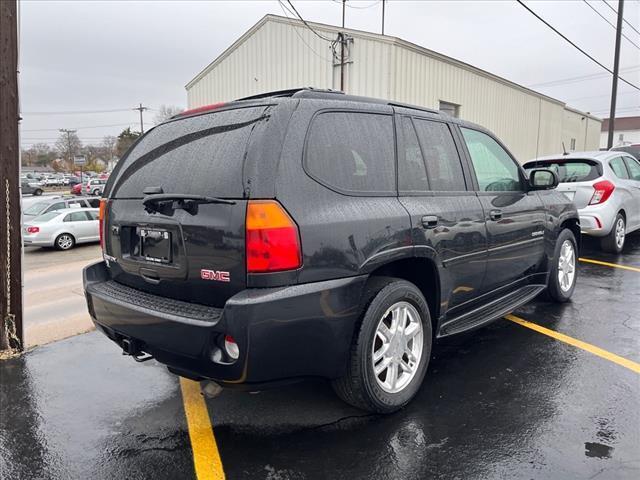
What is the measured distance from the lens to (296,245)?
2.37 m

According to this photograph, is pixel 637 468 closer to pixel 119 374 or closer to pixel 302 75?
pixel 119 374

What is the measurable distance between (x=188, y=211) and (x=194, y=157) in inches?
14.5

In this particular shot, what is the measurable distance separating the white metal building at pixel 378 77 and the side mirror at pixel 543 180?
12.0m

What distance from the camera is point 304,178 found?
2492 millimetres

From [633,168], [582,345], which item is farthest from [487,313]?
[633,168]

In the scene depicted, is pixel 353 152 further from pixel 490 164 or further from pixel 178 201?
pixel 490 164

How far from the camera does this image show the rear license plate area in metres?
2.66

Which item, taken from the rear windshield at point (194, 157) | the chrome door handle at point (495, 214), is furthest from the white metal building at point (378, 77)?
the rear windshield at point (194, 157)

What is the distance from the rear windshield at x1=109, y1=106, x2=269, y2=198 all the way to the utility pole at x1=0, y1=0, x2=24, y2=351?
4.74 feet

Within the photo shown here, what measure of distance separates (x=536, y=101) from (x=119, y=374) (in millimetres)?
27164

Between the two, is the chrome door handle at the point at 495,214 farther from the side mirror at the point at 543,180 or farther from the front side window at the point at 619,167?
the front side window at the point at 619,167

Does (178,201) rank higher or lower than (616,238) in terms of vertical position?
higher

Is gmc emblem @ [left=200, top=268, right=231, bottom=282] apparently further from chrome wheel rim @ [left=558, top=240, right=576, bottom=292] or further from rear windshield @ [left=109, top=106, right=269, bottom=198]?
chrome wheel rim @ [left=558, top=240, right=576, bottom=292]

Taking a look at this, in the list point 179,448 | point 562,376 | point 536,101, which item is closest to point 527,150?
point 536,101
